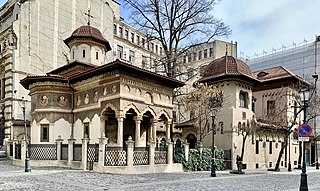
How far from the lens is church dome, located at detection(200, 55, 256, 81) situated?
2862 cm

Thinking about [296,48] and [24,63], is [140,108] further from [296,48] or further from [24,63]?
[296,48]

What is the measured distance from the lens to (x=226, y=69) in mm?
28891

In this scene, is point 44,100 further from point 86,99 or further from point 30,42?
point 30,42

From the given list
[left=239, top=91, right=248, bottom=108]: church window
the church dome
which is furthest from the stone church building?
[left=239, top=91, right=248, bottom=108]: church window

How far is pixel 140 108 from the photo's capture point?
2180 cm

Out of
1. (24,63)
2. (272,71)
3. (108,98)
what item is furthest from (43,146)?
(272,71)

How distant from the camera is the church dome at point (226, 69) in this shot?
2862 cm

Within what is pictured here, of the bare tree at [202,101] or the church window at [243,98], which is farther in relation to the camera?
the church window at [243,98]

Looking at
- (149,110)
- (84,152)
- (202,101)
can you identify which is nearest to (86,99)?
(149,110)

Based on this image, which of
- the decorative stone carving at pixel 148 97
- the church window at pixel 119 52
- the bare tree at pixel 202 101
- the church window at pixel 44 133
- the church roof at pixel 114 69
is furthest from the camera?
the church window at pixel 119 52

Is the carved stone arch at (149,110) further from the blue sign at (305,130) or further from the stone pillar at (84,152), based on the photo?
the blue sign at (305,130)

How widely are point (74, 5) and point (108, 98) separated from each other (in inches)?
844

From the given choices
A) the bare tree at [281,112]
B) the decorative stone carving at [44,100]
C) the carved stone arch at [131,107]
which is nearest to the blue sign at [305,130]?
the carved stone arch at [131,107]

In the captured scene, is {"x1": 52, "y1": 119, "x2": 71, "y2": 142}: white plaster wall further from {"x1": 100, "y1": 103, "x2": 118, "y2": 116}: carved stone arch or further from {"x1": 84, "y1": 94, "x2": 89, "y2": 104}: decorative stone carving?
{"x1": 100, "y1": 103, "x2": 118, "y2": 116}: carved stone arch
